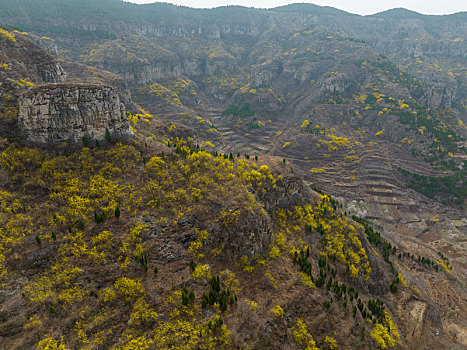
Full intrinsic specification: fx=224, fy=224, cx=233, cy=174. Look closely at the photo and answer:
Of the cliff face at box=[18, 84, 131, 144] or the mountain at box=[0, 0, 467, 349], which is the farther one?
the cliff face at box=[18, 84, 131, 144]

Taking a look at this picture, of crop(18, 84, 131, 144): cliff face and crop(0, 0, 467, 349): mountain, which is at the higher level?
crop(18, 84, 131, 144): cliff face

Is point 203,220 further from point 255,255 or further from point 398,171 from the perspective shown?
point 398,171

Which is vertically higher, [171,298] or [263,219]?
[263,219]

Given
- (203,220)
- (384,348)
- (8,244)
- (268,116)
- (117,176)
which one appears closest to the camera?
(8,244)

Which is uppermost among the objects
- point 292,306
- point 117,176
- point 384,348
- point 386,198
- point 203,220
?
point 117,176

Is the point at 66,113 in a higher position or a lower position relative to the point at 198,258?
higher

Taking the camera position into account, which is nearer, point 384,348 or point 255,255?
point 384,348

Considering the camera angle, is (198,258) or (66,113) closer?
(198,258)

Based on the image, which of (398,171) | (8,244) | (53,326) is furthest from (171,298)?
(398,171)
